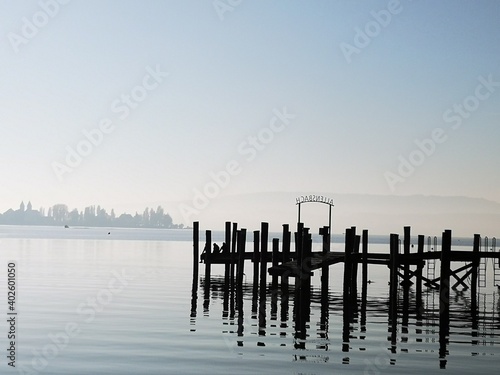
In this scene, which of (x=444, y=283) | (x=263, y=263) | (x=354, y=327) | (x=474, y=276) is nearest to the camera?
(x=444, y=283)

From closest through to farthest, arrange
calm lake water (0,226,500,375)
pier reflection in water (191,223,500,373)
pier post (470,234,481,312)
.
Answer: calm lake water (0,226,500,375) → pier reflection in water (191,223,500,373) → pier post (470,234,481,312)

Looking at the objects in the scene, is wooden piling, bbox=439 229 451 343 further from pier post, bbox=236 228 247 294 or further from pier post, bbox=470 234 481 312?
pier post, bbox=236 228 247 294

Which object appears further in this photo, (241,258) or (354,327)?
(241,258)

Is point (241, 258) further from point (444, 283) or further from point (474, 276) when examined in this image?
point (444, 283)

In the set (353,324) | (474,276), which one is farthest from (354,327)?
(474,276)

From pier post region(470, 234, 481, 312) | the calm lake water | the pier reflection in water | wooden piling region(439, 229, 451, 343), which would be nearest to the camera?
the calm lake water

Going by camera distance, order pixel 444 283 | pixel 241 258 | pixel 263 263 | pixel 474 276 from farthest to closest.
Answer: pixel 474 276 → pixel 241 258 → pixel 263 263 → pixel 444 283

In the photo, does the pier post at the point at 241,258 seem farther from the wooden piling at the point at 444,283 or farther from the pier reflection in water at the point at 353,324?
the wooden piling at the point at 444,283

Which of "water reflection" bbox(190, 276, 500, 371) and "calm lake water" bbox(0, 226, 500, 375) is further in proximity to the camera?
"water reflection" bbox(190, 276, 500, 371)

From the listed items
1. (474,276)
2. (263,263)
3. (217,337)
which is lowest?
(217,337)

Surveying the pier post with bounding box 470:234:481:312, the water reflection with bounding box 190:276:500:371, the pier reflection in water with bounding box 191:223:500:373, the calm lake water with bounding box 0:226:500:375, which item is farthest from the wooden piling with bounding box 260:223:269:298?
the pier post with bounding box 470:234:481:312

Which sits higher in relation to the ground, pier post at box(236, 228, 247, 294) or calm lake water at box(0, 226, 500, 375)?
pier post at box(236, 228, 247, 294)

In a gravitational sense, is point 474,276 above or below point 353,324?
above

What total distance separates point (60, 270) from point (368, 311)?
30.5m
